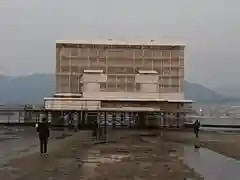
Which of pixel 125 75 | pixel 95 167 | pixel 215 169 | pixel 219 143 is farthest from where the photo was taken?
pixel 125 75

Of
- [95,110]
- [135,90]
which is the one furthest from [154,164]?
[135,90]

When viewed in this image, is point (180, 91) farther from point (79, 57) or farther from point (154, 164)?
point (154, 164)

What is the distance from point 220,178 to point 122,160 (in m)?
5.82

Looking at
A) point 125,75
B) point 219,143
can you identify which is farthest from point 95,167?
point 125,75

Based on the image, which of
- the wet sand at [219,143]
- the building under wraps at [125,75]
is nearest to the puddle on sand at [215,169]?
the wet sand at [219,143]

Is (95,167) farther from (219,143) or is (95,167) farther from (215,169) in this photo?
(219,143)

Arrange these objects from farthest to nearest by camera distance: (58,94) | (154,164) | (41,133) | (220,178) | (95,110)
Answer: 1. (58,94)
2. (95,110)
3. (41,133)
4. (154,164)
5. (220,178)

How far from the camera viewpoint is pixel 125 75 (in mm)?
68625

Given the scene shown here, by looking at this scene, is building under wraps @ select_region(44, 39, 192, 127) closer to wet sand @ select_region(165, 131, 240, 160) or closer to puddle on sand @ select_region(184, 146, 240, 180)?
wet sand @ select_region(165, 131, 240, 160)

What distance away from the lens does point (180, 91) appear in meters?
68.4

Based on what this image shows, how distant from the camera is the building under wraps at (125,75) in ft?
210

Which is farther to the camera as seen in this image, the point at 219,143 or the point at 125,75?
the point at 125,75

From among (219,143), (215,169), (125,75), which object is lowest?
(219,143)

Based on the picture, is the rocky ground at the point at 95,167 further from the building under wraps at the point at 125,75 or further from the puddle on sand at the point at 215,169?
the building under wraps at the point at 125,75
